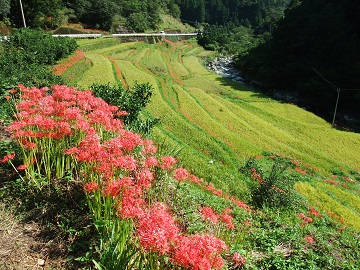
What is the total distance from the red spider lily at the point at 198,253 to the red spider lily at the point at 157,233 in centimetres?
13

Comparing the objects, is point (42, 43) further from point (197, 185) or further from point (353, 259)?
point (353, 259)

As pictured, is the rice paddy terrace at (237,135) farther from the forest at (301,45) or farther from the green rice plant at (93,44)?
the green rice plant at (93,44)

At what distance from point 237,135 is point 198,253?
1946cm

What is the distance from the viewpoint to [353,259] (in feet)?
25.5

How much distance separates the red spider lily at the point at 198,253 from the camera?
3.15 metres

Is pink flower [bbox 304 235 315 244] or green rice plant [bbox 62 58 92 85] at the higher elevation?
green rice plant [bbox 62 58 92 85]

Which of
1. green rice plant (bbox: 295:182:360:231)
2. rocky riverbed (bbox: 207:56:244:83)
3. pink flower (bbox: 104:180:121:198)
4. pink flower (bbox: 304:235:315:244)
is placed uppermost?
pink flower (bbox: 104:180:121:198)

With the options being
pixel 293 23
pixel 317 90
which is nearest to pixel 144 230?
pixel 317 90

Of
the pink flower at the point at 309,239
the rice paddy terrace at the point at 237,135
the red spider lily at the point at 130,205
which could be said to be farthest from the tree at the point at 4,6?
the pink flower at the point at 309,239

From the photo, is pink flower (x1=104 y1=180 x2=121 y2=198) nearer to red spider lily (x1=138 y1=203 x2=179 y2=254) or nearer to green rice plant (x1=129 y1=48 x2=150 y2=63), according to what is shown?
red spider lily (x1=138 y1=203 x2=179 y2=254)

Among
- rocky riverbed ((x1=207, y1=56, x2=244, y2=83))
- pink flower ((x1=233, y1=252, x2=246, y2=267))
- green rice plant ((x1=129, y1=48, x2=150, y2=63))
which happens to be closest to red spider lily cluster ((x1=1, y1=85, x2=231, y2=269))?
pink flower ((x1=233, y1=252, x2=246, y2=267))

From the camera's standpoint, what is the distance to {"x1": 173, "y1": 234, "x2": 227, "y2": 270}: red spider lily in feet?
10.3

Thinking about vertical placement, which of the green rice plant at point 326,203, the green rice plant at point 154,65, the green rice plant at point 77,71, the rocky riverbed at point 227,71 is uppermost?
the green rice plant at point 77,71

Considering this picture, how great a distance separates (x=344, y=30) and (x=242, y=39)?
57.2 meters
